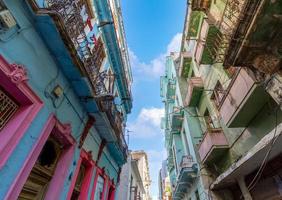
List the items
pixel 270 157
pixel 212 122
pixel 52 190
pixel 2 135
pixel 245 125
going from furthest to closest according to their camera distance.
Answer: pixel 212 122 < pixel 245 125 < pixel 270 157 < pixel 52 190 < pixel 2 135

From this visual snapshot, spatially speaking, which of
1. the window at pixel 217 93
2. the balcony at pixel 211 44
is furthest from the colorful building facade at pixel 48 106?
the window at pixel 217 93

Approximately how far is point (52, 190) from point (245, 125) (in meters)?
6.64

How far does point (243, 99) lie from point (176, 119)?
9.45 metres

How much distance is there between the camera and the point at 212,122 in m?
9.98

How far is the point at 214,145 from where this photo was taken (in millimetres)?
7719

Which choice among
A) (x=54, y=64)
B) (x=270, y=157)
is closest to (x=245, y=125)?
(x=270, y=157)

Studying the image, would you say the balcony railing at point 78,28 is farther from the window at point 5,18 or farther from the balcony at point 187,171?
the balcony at point 187,171

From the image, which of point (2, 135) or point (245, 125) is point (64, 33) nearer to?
point (2, 135)

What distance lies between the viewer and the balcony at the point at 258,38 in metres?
3.50

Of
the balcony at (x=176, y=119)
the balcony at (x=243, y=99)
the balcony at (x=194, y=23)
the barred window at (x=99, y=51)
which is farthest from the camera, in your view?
the balcony at (x=176, y=119)

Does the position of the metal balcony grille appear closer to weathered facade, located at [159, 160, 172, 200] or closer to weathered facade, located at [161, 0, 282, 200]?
weathered facade, located at [161, 0, 282, 200]

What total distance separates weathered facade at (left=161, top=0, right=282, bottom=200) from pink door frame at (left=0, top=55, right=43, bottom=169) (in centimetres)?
480

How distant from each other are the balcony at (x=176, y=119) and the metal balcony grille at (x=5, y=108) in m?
11.5

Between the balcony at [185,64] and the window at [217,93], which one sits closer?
the window at [217,93]
